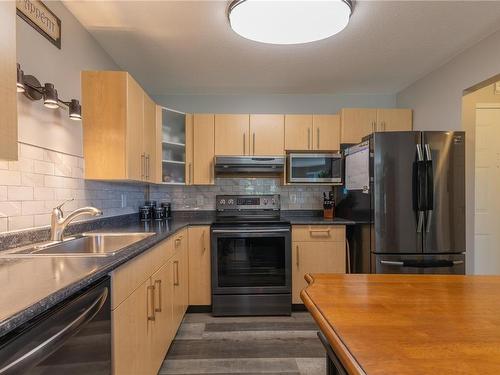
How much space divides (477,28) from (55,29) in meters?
2.91

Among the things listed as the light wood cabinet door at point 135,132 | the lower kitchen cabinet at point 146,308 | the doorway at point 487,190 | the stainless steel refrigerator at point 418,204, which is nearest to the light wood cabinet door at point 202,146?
the light wood cabinet door at point 135,132

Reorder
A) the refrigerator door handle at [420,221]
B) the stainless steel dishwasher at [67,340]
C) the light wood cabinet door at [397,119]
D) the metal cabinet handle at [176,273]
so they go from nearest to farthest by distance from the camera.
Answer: the stainless steel dishwasher at [67,340]
the metal cabinet handle at [176,273]
the refrigerator door handle at [420,221]
the light wood cabinet door at [397,119]

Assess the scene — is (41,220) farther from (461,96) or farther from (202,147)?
(461,96)

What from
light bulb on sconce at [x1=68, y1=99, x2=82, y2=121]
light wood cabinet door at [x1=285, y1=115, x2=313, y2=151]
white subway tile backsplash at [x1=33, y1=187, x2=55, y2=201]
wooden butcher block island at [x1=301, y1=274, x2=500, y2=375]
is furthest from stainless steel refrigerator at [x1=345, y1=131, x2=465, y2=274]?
white subway tile backsplash at [x1=33, y1=187, x2=55, y2=201]

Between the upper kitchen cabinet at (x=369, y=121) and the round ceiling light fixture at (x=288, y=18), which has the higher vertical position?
the round ceiling light fixture at (x=288, y=18)

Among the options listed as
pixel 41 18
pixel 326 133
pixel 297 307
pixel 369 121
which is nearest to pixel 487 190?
pixel 369 121

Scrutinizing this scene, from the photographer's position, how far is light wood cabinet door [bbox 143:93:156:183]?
2461 millimetres

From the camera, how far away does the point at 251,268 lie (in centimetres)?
278

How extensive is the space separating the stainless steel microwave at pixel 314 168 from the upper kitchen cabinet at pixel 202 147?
87 cm

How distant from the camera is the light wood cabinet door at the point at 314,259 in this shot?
9.25 ft

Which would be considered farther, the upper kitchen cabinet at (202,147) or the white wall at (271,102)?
the white wall at (271,102)

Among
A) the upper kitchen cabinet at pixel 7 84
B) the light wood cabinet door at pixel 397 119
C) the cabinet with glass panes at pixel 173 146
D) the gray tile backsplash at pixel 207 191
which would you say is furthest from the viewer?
the gray tile backsplash at pixel 207 191

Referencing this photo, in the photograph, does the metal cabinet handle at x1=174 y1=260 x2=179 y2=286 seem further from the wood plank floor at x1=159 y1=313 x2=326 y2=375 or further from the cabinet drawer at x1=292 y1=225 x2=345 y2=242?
the cabinet drawer at x1=292 y1=225 x2=345 y2=242

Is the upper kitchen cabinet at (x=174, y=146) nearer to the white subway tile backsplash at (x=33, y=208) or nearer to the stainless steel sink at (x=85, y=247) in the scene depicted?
the stainless steel sink at (x=85, y=247)
